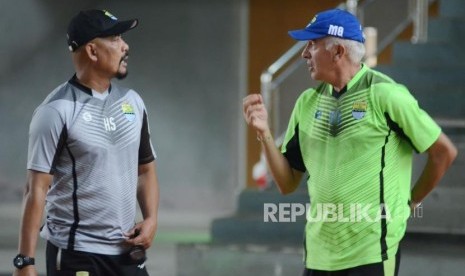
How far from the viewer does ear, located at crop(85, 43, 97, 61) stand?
4.54m

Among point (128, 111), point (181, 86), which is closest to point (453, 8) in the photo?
point (181, 86)

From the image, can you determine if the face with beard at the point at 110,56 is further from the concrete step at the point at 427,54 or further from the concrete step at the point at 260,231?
the concrete step at the point at 427,54

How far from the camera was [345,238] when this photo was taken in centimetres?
454

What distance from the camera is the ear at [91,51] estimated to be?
4.54 meters

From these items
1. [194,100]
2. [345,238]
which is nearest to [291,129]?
[345,238]

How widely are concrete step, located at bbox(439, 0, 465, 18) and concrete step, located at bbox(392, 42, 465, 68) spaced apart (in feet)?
1.68

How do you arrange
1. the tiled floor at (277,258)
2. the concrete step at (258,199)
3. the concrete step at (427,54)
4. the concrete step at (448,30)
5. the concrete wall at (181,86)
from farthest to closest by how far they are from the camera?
1. the concrete wall at (181,86)
2. the concrete step at (448,30)
3. the concrete step at (427,54)
4. the concrete step at (258,199)
5. the tiled floor at (277,258)

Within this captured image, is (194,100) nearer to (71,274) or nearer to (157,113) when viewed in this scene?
(157,113)

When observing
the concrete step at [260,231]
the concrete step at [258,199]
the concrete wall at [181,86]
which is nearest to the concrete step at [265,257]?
the concrete step at [260,231]

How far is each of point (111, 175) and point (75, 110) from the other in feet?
0.93

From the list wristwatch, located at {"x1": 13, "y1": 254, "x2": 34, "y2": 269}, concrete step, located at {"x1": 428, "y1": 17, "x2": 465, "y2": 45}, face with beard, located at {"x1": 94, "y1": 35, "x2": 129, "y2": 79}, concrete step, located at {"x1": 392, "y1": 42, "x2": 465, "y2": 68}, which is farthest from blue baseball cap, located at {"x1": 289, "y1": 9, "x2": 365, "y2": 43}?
concrete step, located at {"x1": 428, "y1": 17, "x2": 465, "y2": 45}

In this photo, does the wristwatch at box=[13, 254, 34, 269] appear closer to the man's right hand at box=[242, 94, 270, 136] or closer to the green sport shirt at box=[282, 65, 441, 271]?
the man's right hand at box=[242, 94, 270, 136]

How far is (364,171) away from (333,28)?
22.7 inches

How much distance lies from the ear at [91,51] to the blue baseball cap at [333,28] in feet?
2.62
